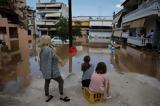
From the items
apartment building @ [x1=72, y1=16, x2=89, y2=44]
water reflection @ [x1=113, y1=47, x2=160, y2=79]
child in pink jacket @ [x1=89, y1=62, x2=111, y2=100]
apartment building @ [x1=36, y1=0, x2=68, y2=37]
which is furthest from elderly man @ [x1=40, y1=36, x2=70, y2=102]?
apartment building @ [x1=36, y1=0, x2=68, y2=37]

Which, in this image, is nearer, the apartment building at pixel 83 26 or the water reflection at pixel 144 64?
the water reflection at pixel 144 64

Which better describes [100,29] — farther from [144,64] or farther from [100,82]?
[100,82]

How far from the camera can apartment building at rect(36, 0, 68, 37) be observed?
90.6 m

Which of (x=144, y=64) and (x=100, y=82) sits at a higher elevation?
(x=100, y=82)

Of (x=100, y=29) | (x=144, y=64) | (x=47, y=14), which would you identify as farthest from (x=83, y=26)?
(x=144, y=64)

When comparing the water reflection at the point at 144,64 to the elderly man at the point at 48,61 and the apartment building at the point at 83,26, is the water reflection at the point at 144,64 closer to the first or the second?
the elderly man at the point at 48,61

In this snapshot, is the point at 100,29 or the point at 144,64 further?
the point at 100,29

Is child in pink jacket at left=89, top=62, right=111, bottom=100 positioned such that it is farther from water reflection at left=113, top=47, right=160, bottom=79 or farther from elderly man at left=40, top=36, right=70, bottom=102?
water reflection at left=113, top=47, right=160, bottom=79

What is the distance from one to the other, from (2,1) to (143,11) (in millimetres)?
25140

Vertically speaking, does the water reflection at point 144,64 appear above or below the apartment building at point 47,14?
below

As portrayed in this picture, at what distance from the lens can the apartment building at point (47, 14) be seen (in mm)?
90562

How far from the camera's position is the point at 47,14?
94.9 metres

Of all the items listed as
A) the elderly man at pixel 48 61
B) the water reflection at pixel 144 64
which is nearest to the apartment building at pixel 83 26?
the water reflection at pixel 144 64

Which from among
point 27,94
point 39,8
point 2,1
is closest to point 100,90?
point 27,94
